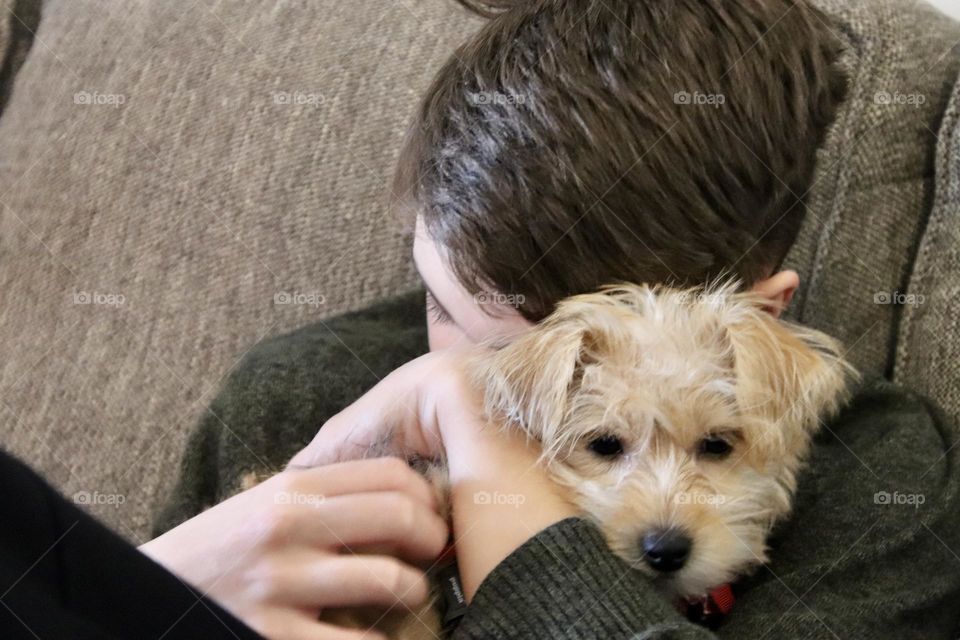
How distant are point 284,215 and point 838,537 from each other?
124 centimetres

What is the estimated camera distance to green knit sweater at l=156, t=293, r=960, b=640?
99 centimetres

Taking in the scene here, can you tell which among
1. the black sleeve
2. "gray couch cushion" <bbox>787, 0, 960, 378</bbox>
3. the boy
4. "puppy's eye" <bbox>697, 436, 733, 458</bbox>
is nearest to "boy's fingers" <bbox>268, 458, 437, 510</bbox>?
the boy

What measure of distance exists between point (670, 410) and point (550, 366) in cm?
18

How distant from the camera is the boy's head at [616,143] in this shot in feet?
3.40

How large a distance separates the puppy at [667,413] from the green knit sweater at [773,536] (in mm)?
78

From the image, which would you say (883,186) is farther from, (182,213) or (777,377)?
(182,213)

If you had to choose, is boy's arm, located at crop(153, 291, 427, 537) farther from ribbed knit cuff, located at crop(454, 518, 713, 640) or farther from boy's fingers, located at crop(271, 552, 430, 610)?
ribbed knit cuff, located at crop(454, 518, 713, 640)

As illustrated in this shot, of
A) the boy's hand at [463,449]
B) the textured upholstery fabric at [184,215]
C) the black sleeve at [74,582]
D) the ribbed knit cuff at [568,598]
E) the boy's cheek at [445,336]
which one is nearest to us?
the black sleeve at [74,582]

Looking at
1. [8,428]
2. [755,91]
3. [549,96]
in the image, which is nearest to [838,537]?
[755,91]

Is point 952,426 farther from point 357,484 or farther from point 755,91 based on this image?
point 357,484

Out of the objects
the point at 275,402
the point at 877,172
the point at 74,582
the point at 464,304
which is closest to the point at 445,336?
the point at 464,304

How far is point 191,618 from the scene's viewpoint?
2.60 ft

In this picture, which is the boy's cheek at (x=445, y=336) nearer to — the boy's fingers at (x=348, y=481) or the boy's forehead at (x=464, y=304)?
the boy's forehead at (x=464, y=304)

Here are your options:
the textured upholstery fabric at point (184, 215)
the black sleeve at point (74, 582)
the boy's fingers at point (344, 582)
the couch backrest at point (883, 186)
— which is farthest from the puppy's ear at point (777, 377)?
the textured upholstery fabric at point (184, 215)
